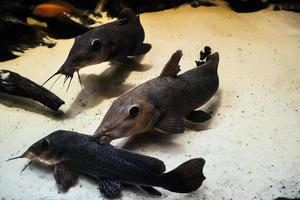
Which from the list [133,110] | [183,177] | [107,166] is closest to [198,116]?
[133,110]

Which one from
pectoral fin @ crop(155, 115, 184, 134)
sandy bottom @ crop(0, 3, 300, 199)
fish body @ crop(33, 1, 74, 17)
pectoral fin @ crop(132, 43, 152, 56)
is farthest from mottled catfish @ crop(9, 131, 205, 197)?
fish body @ crop(33, 1, 74, 17)

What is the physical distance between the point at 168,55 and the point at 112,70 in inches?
35.9

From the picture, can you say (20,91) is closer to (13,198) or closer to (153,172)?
(13,198)

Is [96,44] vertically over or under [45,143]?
over

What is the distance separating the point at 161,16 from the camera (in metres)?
6.88

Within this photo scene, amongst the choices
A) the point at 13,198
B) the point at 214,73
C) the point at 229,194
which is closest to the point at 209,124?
the point at 214,73

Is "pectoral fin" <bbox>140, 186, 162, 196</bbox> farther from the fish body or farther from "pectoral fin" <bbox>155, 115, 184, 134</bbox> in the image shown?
the fish body

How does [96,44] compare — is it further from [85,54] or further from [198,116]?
[198,116]

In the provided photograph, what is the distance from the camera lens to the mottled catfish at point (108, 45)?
448cm

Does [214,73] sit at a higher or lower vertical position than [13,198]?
higher

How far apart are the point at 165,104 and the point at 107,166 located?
99 cm

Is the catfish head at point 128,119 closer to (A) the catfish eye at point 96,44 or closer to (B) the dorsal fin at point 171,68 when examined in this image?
(B) the dorsal fin at point 171,68

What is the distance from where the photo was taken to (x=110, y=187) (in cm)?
318

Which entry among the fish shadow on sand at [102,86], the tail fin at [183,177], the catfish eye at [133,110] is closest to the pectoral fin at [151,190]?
the tail fin at [183,177]
